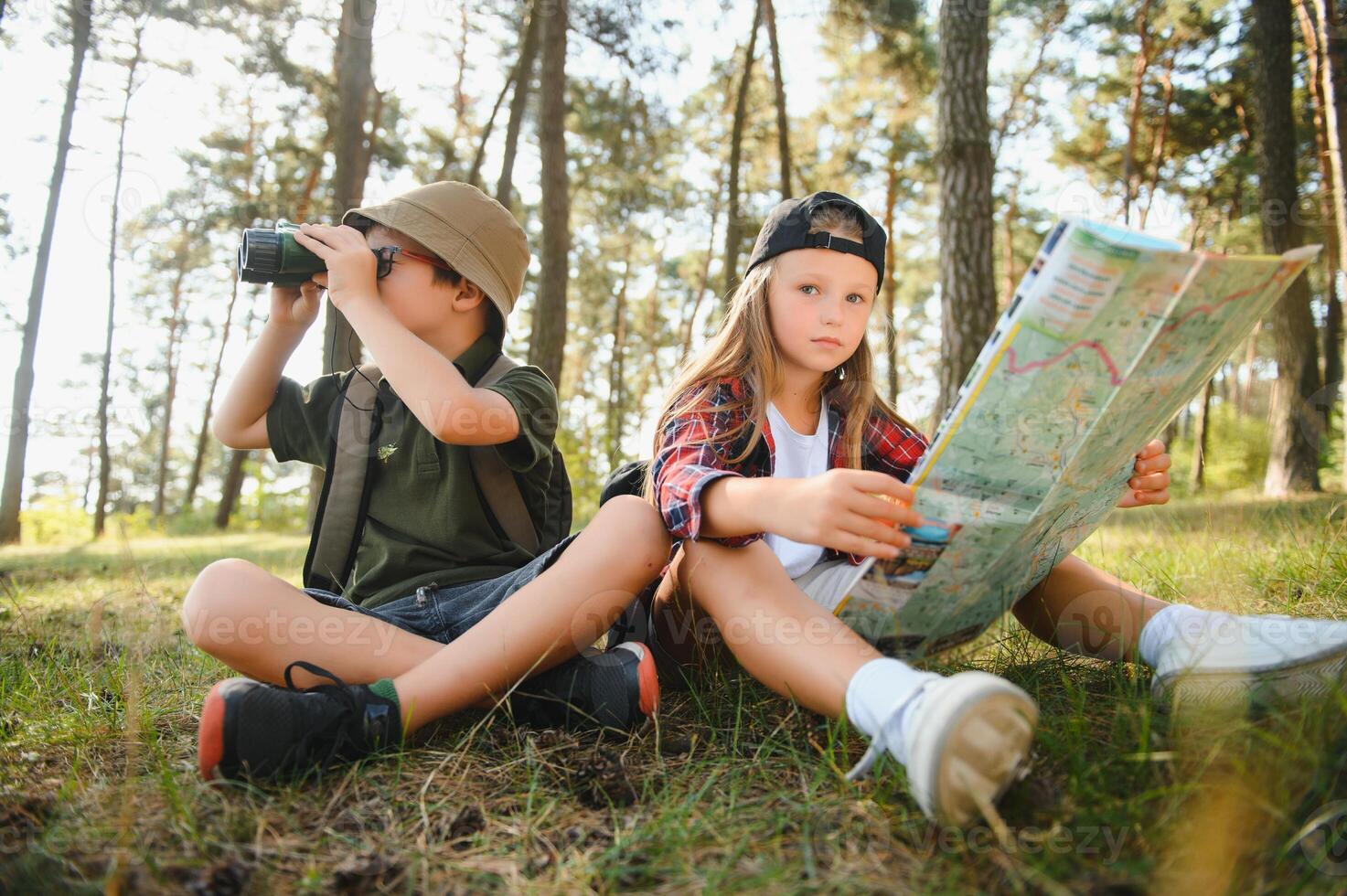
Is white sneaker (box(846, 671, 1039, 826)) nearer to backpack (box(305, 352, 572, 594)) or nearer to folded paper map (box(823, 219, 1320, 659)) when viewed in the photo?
folded paper map (box(823, 219, 1320, 659))

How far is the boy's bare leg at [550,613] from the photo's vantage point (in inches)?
56.3

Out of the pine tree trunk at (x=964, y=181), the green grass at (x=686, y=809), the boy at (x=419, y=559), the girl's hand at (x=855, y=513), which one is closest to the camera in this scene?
the green grass at (x=686, y=809)

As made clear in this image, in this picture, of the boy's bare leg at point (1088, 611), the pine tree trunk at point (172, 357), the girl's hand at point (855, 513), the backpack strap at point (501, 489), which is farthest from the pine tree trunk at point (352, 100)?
the pine tree trunk at point (172, 357)

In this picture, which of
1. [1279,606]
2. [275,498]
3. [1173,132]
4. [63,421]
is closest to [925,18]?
[1173,132]

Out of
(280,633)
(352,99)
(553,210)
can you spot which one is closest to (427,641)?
(280,633)

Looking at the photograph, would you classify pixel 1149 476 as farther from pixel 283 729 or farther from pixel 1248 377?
pixel 1248 377

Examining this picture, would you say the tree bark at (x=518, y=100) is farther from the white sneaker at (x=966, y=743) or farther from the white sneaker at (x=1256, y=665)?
the white sneaker at (x=966, y=743)

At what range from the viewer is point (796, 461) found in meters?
1.81

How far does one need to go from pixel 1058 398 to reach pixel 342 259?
4.61ft

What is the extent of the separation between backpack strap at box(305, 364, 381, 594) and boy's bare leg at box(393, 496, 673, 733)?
1.41 ft

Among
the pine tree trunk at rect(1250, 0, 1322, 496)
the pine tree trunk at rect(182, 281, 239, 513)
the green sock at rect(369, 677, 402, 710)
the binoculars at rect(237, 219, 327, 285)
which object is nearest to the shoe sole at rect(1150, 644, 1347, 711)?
the green sock at rect(369, 677, 402, 710)

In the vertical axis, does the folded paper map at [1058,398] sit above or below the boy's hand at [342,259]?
below

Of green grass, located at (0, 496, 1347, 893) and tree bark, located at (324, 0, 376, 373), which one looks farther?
tree bark, located at (324, 0, 376, 373)

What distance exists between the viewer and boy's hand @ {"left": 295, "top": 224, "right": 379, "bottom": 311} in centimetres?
173
